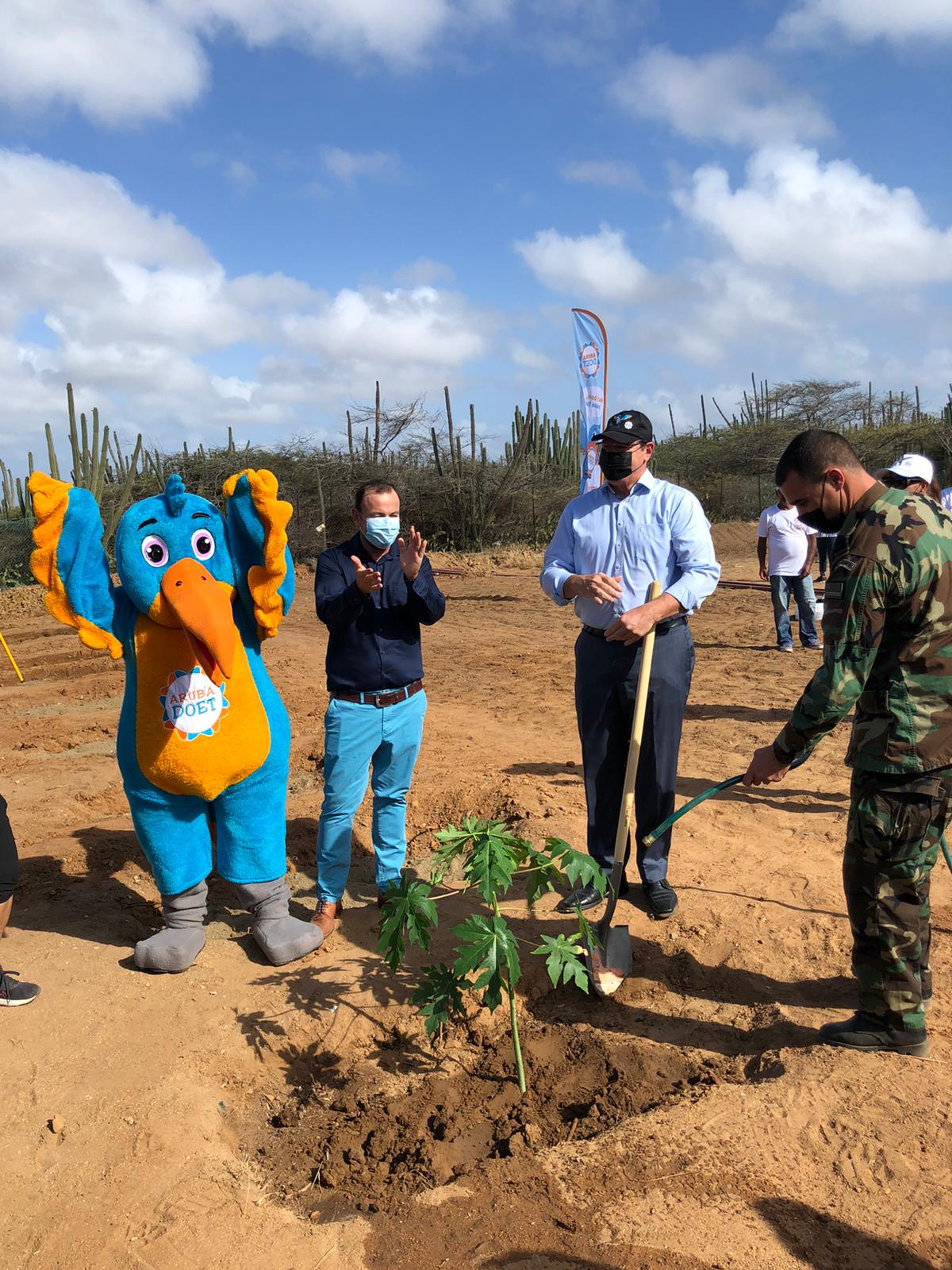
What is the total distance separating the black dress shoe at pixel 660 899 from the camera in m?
3.89

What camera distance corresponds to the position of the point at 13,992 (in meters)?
3.27

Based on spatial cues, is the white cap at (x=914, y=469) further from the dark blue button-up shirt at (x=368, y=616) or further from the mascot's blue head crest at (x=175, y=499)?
the mascot's blue head crest at (x=175, y=499)

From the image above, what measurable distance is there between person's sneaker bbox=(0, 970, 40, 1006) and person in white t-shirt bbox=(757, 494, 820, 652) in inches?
306

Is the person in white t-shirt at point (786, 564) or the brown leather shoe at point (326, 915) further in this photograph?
the person in white t-shirt at point (786, 564)

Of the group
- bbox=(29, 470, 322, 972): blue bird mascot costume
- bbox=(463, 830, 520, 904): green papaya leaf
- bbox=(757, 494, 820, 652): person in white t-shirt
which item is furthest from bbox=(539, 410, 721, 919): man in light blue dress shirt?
bbox=(757, 494, 820, 652): person in white t-shirt

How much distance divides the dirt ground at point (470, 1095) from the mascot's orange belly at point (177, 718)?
33.9 inches

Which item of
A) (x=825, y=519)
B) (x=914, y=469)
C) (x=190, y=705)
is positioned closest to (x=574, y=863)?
(x=825, y=519)

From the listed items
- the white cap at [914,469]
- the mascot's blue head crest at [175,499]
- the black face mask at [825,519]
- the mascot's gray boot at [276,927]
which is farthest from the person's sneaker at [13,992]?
the white cap at [914,469]

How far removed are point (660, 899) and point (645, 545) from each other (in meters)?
1.60

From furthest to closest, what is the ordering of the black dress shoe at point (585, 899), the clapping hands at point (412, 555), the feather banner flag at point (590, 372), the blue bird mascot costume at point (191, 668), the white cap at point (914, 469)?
the feather banner flag at point (590, 372) < the white cap at point (914, 469) < the black dress shoe at point (585, 899) < the clapping hands at point (412, 555) < the blue bird mascot costume at point (191, 668)

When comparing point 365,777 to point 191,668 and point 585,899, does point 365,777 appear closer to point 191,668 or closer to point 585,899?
point 191,668

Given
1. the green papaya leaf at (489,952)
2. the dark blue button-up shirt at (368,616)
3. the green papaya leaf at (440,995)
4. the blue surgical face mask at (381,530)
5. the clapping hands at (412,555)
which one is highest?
the blue surgical face mask at (381,530)

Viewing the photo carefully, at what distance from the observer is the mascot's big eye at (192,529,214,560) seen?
11.3 ft

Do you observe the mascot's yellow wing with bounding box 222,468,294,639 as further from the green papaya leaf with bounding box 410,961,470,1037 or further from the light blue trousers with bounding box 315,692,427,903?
the green papaya leaf with bounding box 410,961,470,1037
